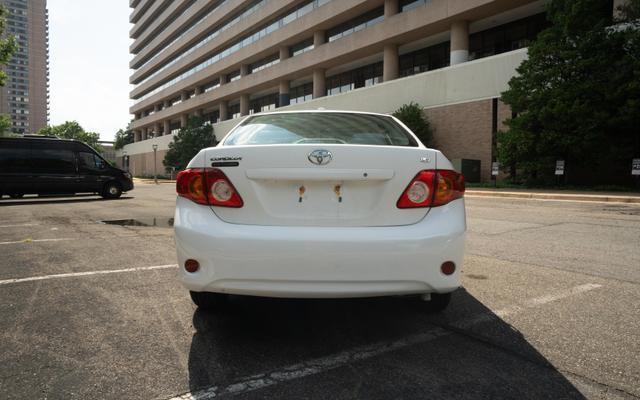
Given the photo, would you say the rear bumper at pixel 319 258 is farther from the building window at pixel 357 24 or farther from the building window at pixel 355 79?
the building window at pixel 355 79

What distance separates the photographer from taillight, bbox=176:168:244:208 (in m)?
2.60

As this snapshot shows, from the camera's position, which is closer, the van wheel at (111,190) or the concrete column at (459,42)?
the van wheel at (111,190)

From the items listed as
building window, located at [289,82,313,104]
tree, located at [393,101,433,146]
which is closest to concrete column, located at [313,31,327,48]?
building window, located at [289,82,313,104]

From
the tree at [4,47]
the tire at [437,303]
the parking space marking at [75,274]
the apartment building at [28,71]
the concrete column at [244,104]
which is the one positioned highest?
the apartment building at [28,71]

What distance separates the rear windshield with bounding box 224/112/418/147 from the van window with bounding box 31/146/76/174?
47.6ft

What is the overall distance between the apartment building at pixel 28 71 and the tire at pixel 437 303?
562 feet

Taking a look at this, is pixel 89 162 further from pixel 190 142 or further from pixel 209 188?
pixel 190 142

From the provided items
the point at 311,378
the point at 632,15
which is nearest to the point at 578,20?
the point at 632,15

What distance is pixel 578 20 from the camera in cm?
1703

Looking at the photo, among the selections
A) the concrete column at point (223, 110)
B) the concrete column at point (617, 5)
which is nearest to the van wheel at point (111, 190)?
the concrete column at point (617, 5)

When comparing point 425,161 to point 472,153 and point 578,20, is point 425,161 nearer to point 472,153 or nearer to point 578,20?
point 578,20

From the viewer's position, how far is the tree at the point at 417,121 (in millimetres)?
24609

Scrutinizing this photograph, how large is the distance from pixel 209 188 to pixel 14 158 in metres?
15.6

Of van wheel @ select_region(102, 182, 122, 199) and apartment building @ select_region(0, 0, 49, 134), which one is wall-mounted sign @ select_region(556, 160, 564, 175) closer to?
van wheel @ select_region(102, 182, 122, 199)
